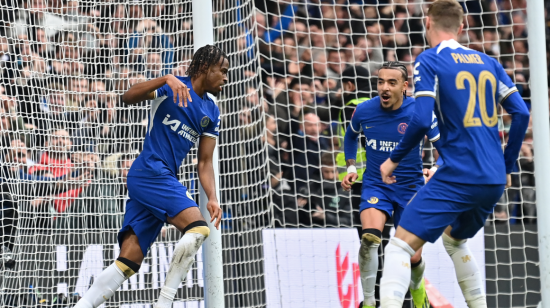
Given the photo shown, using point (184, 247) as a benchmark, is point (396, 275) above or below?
below

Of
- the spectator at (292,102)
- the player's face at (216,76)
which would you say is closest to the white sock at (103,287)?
the player's face at (216,76)

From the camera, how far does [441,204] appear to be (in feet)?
11.7

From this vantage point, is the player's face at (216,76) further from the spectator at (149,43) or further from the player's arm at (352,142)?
the spectator at (149,43)

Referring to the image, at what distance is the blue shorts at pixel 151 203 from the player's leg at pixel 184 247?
59 mm

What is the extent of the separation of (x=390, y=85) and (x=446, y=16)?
131 centimetres

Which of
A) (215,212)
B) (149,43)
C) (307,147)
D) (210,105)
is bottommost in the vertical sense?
(215,212)

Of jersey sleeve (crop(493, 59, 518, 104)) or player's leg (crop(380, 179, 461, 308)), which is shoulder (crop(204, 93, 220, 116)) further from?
jersey sleeve (crop(493, 59, 518, 104))

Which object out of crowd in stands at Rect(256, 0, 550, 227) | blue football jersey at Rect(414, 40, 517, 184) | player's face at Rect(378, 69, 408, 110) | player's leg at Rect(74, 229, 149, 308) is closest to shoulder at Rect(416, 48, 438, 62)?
blue football jersey at Rect(414, 40, 517, 184)

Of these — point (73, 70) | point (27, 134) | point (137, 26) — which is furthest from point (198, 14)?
point (27, 134)

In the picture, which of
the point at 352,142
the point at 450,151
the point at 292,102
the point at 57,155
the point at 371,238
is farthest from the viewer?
the point at 292,102

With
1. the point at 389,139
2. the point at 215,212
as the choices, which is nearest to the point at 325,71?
the point at 389,139

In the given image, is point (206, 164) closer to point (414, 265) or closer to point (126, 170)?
point (414, 265)

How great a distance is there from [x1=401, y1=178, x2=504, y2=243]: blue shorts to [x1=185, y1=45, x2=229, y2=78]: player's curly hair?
67.8 inches

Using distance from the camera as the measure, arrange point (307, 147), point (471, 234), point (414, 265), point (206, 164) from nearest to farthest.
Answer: point (471, 234)
point (206, 164)
point (414, 265)
point (307, 147)
